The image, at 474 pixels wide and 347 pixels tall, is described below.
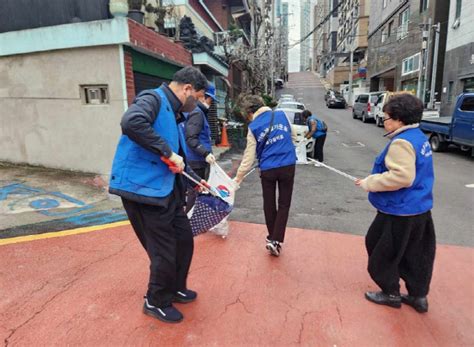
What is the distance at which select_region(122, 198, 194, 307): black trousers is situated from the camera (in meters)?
2.46

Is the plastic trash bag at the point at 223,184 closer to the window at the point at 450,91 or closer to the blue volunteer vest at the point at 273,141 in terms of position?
the blue volunteer vest at the point at 273,141

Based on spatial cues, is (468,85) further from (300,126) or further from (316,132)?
(316,132)

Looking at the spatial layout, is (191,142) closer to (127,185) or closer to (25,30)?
(127,185)

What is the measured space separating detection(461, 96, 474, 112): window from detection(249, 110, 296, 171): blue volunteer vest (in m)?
8.85

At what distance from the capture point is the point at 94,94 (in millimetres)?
6492

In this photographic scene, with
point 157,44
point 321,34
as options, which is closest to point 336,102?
point 157,44

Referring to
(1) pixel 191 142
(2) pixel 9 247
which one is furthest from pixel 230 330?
(2) pixel 9 247

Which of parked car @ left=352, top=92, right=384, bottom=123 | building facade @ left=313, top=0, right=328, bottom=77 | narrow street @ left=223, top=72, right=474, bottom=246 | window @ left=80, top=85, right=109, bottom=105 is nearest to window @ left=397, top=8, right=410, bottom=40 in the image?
parked car @ left=352, top=92, right=384, bottom=123

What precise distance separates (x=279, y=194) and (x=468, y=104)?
908cm

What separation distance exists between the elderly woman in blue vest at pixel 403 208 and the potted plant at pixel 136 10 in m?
6.18

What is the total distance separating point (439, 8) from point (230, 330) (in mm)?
24127

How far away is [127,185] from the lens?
2.35 meters

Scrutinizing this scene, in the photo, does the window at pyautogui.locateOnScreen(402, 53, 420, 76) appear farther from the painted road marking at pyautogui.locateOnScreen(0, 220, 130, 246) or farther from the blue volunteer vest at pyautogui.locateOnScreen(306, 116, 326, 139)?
the painted road marking at pyautogui.locateOnScreen(0, 220, 130, 246)

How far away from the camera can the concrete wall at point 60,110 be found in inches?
248
